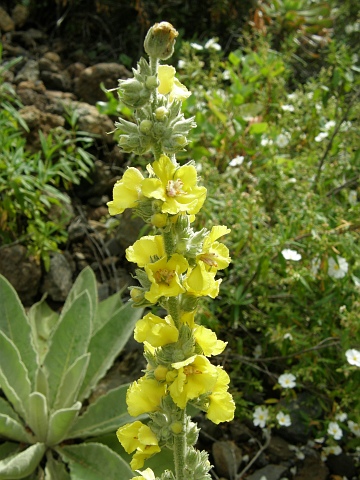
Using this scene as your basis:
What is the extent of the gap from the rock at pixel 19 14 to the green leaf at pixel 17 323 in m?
3.31

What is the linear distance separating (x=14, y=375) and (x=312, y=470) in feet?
4.79

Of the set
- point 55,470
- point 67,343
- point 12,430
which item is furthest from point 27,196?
point 55,470

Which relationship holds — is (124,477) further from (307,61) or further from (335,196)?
(307,61)

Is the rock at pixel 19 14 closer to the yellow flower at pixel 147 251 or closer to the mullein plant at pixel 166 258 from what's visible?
the mullein plant at pixel 166 258

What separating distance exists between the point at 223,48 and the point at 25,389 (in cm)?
414

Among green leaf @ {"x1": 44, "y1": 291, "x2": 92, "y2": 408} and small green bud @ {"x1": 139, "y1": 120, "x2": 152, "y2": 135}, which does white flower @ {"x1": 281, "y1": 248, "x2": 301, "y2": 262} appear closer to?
green leaf @ {"x1": 44, "y1": 291, "x2": 92, "y2": 408}

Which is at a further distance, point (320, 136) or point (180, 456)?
point (320, 136)

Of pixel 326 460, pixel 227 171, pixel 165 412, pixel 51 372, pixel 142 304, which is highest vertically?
pixel 142 304

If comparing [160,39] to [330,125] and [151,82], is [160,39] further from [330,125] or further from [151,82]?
[330,125]

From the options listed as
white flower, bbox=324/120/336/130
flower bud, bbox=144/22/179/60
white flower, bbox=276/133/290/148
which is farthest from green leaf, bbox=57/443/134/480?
white flower, bbox=324/120/336/130

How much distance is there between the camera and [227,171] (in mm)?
3473

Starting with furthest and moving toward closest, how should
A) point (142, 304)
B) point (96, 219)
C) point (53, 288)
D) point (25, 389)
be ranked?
1. point (96, 219)
2. point (53, 288)
3. point (25, 389)
4. point (142, 304)

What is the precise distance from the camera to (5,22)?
497 cm

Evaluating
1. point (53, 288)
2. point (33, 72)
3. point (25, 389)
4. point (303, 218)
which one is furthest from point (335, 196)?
point (33, 72)
